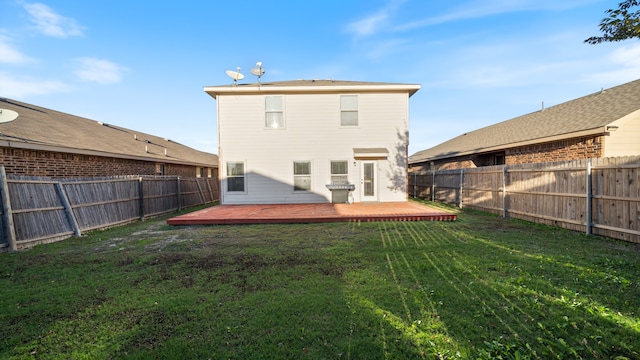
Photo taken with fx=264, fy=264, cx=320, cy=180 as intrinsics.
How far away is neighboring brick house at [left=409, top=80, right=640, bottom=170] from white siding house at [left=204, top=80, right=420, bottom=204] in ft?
18.8

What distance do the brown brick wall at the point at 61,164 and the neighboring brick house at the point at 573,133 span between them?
18.6m

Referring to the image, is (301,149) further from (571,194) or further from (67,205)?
(571,194)

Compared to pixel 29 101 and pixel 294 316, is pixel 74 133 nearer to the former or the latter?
pixel 29 101

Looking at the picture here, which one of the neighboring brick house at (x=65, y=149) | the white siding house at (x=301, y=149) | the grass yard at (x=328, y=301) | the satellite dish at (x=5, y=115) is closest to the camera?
the grass yard at (x=328, y=301)

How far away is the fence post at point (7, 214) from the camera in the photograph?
5863 mm

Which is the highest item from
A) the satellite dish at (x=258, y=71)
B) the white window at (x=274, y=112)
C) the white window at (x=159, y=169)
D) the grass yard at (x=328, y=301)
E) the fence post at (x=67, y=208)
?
the satellite dish at (x=258, y=71)

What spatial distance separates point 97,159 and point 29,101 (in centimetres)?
631

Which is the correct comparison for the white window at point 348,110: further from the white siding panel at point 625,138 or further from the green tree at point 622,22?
the white siding panel at point 625,138

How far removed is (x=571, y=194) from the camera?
23.1 ft

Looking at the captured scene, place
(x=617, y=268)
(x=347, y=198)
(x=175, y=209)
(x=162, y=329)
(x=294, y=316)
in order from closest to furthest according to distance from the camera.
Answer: (x=162, y=329) → (x=294, y=316) → (x=617, y=268) → (x=347, y=198) → (x=175, y=209)

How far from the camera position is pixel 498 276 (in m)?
3.91

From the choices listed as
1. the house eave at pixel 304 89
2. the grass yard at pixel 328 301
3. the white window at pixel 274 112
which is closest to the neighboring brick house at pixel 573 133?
the grass yard at pixel 328 301

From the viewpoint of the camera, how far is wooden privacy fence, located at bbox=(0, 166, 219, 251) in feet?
19.9

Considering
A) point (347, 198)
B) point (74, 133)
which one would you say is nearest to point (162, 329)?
point (347, 198)
